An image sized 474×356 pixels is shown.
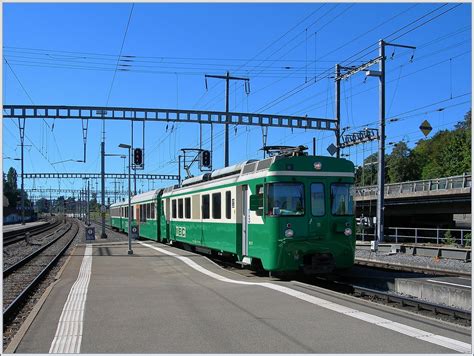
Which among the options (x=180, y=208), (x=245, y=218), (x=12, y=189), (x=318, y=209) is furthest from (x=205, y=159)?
(x=12, y=189)

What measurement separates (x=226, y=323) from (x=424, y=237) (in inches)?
916

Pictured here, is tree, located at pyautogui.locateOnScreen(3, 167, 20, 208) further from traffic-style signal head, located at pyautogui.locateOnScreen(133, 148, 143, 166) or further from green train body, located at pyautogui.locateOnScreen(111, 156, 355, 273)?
green train body, located at pyautogui.locateOnScreen(111, 156, 355, 273)

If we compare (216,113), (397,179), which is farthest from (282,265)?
(397,179)

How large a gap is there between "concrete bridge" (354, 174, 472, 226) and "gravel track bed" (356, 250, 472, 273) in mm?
13438

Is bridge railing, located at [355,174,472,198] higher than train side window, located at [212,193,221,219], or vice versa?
bridge railing, located at [355,174,472,198]

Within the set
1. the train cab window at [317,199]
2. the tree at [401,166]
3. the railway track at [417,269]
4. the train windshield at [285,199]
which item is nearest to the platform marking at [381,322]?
the train windshield at [285,199]

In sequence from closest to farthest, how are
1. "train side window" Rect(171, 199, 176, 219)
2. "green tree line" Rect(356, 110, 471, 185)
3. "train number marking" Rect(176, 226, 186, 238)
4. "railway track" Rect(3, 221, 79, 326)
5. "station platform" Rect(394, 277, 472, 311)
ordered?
"railway track" Rect(3, 221, 79, 326) < "station platform" Rect(394, 277, 472, 311) < "train number marking" Rect(176, 226, 186, 238) < "train side window" Rect(171, 199, 176, 219) < "green tree line" Rect(356, 110, 471, 185)

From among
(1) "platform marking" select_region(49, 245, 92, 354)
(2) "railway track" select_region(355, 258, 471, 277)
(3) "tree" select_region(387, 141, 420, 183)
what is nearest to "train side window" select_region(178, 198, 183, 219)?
(2) "railway track" select_region(355, 258, 471, 277)

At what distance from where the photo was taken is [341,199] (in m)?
14.4

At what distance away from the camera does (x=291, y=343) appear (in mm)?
6836

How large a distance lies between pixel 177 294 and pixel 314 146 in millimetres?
31385

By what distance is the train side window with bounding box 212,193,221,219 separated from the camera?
1736cm

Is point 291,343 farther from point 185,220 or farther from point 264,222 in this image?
point 185,220

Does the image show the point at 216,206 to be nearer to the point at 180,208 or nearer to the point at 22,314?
the point at 180,208
